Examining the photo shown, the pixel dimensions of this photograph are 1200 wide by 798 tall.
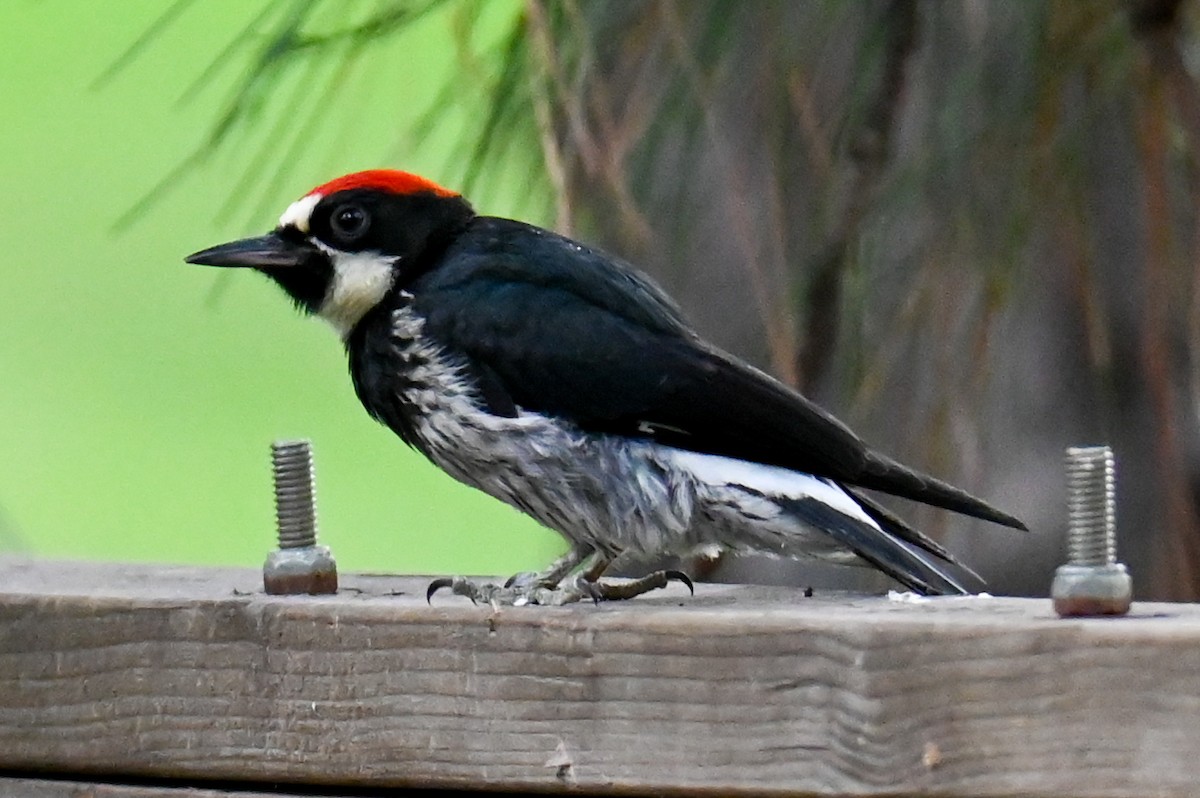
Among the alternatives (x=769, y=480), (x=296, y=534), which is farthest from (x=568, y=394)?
(x=296, y=534)

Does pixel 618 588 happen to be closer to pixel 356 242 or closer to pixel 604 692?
pixel 604 692

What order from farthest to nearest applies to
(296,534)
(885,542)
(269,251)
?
(269,251) → (885,542) → (296,534)

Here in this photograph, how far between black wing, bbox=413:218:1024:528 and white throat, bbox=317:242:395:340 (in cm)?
7

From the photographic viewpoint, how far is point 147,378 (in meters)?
5.55

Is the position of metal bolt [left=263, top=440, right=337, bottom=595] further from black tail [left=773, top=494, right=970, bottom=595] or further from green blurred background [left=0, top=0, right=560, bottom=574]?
green blurred background [left=0, top=0, right=560, bottom=574]

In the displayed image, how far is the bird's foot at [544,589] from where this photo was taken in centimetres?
185

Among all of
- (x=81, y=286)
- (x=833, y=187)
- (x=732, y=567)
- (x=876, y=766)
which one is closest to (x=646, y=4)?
(x=833, y=187)

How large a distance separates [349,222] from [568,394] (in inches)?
15.9

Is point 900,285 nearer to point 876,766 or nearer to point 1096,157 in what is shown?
point 1096,157

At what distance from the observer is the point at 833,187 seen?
7.14 ft

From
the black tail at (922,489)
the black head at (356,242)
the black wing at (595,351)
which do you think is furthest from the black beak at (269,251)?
the black tail at (922,489)

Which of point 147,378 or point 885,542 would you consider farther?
point 147,378

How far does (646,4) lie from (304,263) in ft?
1.93

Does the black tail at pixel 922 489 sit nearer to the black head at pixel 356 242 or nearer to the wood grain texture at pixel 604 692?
the wood grain texture at pixel 604 692
